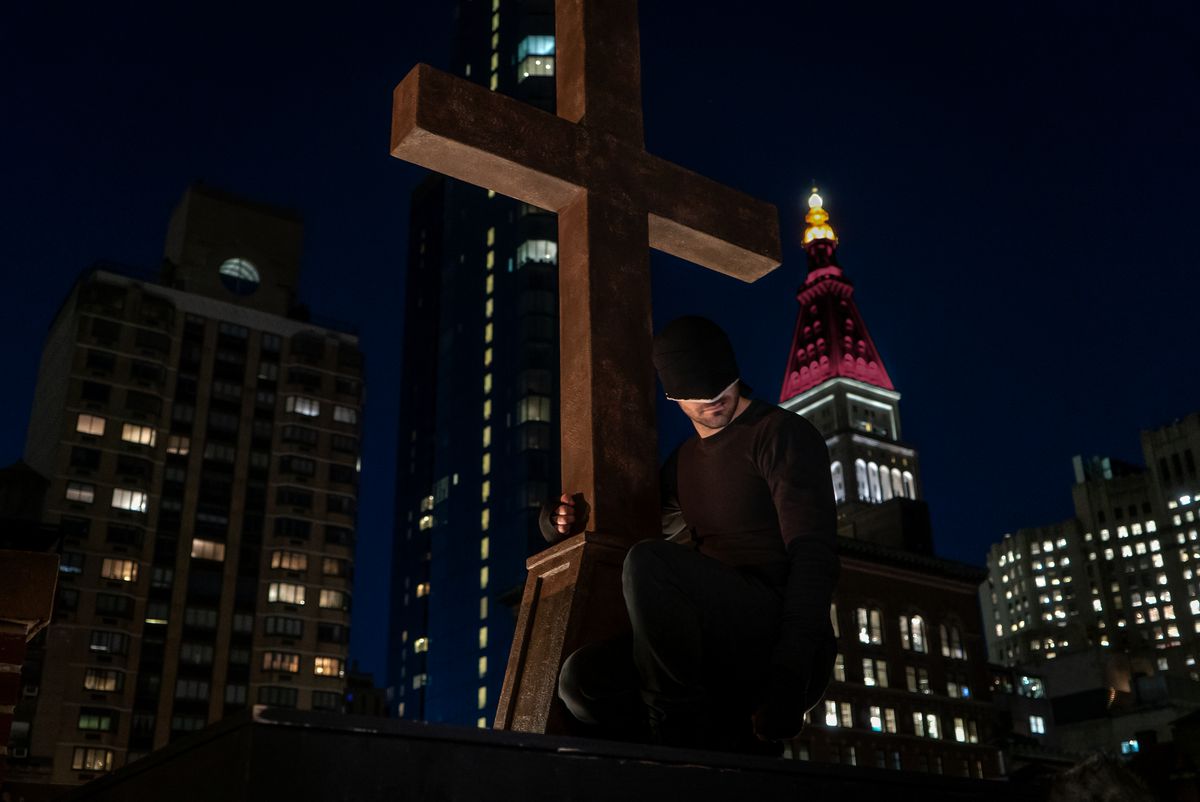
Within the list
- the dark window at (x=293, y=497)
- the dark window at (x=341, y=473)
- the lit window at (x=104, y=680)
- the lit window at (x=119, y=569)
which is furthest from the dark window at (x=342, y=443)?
the lit window at (x=104, y=680)

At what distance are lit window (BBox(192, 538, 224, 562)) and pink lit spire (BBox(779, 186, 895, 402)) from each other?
8922 cm

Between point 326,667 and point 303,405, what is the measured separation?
21.7 metres

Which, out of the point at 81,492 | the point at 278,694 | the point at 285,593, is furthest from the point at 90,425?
the point at 278,694

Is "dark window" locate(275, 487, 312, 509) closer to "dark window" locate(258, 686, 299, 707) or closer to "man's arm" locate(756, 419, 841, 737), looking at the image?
"dark window" locate(258, 686, 299, 707)

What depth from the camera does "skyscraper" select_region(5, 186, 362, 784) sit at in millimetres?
75862

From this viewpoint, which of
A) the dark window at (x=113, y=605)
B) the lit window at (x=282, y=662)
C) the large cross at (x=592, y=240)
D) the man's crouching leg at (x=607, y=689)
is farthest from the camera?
the lit window at (x=282, y=662)

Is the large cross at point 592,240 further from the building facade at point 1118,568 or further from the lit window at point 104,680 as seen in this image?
the building facade at point 1118,568

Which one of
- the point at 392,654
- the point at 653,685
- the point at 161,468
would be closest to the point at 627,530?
Result: the point at 653,685

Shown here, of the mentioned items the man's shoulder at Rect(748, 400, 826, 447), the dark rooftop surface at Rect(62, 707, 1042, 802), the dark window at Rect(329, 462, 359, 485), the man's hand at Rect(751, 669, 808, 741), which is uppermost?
the dark window at Rect(329, 462, 359, 485)

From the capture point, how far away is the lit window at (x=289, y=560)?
87438 mm

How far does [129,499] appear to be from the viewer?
82.4m

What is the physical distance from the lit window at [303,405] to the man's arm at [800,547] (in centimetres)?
9115

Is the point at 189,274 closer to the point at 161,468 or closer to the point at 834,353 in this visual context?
the point at 161,468

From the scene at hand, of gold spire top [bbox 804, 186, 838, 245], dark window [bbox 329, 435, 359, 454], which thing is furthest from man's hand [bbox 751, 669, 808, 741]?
gold spire top [bbox 804, 186, 838, 245]
